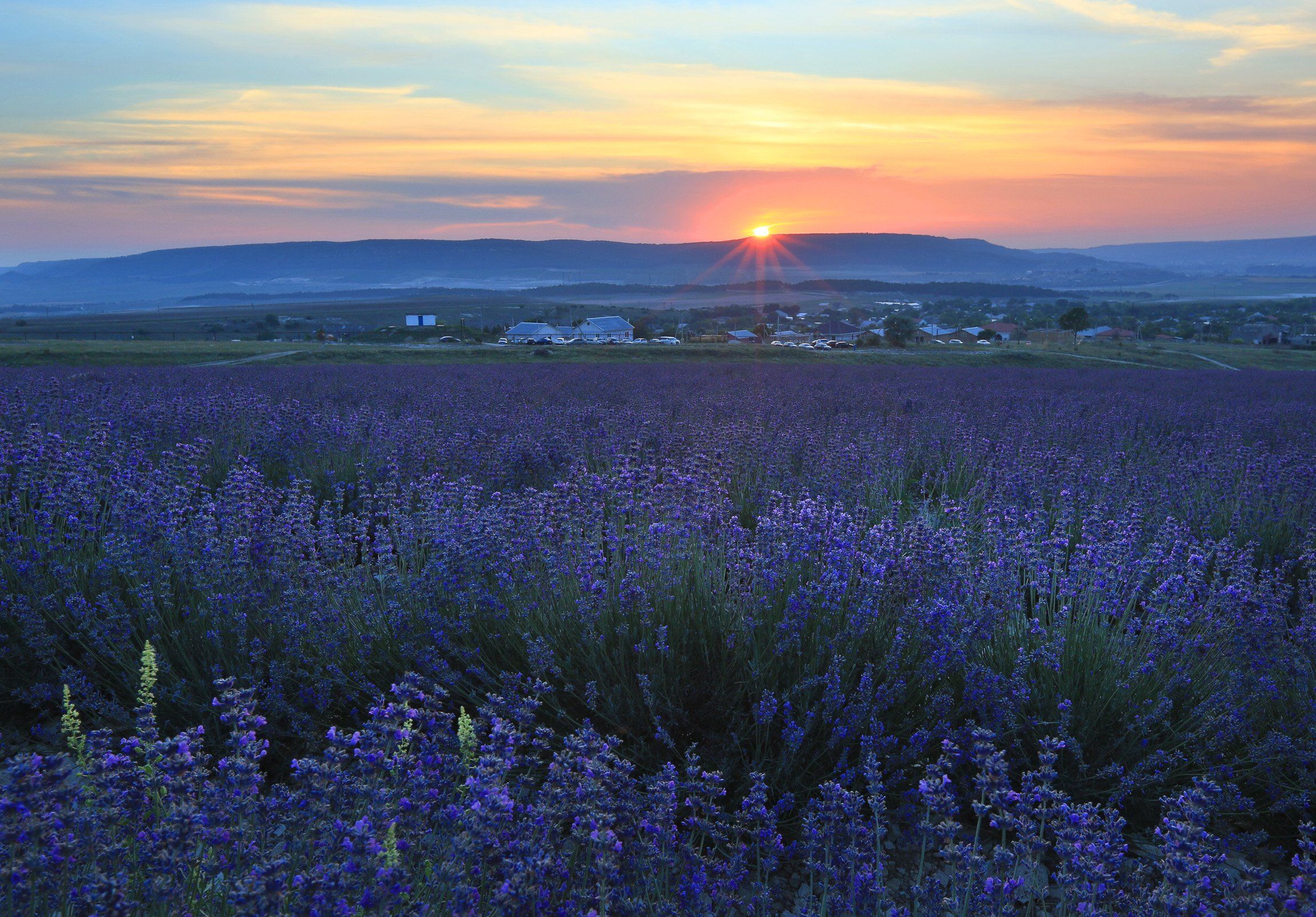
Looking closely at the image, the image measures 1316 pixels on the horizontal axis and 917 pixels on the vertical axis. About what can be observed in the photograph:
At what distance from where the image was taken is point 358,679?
11.3 feet

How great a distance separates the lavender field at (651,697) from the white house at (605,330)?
82.5 meters

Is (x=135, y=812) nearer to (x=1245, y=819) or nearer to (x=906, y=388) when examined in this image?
(x=1245, y=819)

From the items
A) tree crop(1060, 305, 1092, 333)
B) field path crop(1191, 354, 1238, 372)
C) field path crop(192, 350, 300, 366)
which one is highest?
tree crop(1060, 305, 1092, 333)

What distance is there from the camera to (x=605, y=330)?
99438 millimetres

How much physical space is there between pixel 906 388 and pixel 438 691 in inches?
573

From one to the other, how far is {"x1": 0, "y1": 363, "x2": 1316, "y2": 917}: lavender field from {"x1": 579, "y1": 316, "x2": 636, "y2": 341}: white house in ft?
271

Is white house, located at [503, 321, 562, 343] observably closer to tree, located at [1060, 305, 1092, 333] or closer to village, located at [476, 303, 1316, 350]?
village, located at [476, 303, 1316, 350]

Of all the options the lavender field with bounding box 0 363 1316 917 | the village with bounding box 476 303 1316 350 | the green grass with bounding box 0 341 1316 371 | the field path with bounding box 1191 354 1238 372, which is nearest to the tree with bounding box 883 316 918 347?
the village with bounding box 476 303 1316 350

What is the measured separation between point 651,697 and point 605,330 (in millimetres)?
97693

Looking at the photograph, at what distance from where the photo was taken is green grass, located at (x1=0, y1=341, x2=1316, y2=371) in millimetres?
32750

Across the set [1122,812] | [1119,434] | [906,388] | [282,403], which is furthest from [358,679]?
[906,388]

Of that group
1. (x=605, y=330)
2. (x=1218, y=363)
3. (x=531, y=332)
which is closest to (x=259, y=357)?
(x=1218, y=363)

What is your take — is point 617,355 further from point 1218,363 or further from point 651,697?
point 651,697

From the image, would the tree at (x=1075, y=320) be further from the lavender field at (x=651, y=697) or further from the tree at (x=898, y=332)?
the lavender field at (x=651, y=697)
